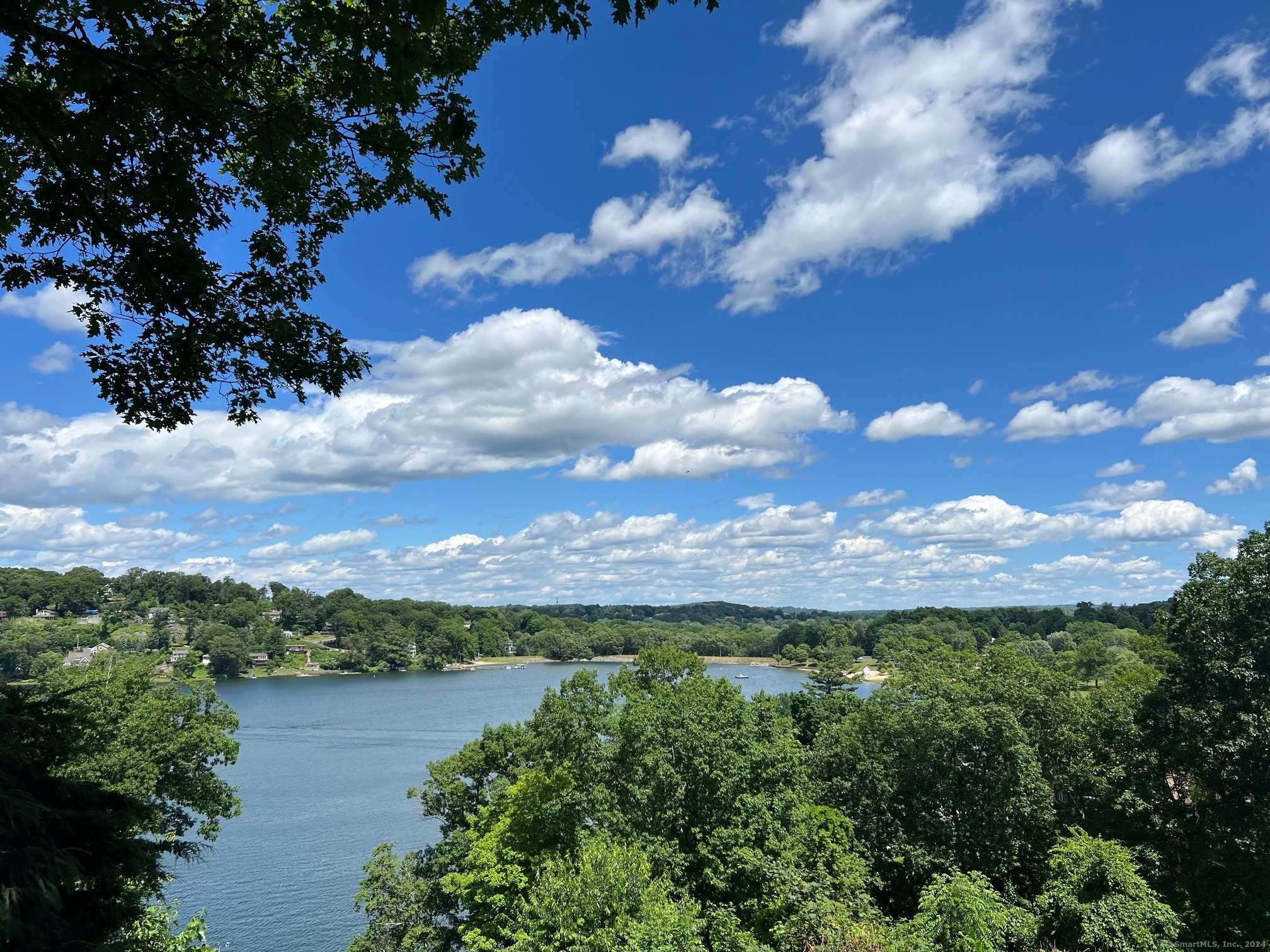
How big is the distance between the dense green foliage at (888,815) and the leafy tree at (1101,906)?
0.18ft

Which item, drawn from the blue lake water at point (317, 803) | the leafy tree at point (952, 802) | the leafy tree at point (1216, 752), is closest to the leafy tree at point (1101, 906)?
the leafy tree at point (1216, 752)

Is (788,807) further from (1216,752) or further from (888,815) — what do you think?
(1216,752)

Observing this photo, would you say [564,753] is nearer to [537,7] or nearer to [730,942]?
[730,942]

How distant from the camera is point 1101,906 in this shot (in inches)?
514

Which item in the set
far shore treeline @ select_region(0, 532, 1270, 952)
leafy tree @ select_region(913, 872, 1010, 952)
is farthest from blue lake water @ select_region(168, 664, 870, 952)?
leafy tree @ select_region(913, 872, 1010, 952)

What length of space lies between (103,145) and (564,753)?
1811 cm

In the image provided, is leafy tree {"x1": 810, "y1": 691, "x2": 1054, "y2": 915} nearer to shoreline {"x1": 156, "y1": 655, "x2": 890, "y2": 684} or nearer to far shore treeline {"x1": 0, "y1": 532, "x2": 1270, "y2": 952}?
far shore treeline {"x1": 0, "y1": 532, "x2": 1270, "y2": 952}

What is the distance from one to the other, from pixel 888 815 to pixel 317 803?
95.6 ft

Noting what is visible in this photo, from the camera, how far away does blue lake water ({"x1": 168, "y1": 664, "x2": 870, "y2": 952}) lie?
23.9 metres

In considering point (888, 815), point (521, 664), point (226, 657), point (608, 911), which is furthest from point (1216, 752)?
point (521, 664)

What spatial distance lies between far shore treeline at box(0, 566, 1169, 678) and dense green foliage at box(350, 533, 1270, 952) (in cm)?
5514

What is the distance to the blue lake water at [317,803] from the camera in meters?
23.9

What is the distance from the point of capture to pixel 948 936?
1088 cm

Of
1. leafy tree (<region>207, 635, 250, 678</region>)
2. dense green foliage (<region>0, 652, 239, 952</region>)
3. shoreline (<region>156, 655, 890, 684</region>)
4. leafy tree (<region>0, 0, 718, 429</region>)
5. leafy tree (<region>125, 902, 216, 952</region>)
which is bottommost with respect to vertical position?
shoreline (<region>156, 655, 890, 684</region>)
